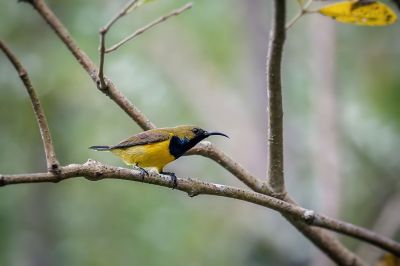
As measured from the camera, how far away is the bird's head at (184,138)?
4293mm

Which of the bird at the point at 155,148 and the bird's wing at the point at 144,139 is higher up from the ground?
the bird's wing at the point at 144,139

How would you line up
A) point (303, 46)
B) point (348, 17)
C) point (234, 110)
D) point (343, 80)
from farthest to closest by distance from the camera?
point (234, 110) < point (303, 46) < point (343, 80) < point (348, 17)

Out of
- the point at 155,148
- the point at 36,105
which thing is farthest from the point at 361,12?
the point at 155,148

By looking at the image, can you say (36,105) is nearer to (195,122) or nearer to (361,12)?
(361,12)

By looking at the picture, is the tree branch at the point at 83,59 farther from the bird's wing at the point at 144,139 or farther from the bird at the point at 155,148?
the bird at the point at 155,148

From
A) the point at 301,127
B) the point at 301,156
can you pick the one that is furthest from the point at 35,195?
the point at 301,127

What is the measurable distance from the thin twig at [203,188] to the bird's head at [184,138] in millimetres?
1325

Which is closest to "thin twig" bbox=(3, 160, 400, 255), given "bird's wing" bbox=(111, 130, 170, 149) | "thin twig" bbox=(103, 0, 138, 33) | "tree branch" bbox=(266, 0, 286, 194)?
"tree branch" bbox=(266, 0, 286, 194)

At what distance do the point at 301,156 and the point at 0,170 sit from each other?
5.70 m

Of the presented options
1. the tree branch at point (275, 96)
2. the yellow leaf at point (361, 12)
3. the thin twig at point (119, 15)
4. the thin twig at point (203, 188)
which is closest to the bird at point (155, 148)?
the tree branch at point (275, 96)

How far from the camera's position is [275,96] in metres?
2.72

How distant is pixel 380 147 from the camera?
8938 millimetres

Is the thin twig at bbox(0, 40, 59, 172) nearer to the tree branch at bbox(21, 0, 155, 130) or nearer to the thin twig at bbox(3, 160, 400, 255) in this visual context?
the thin twig at bbox(3, 160, 400, 255)

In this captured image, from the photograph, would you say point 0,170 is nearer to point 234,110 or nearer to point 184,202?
point 184,202
